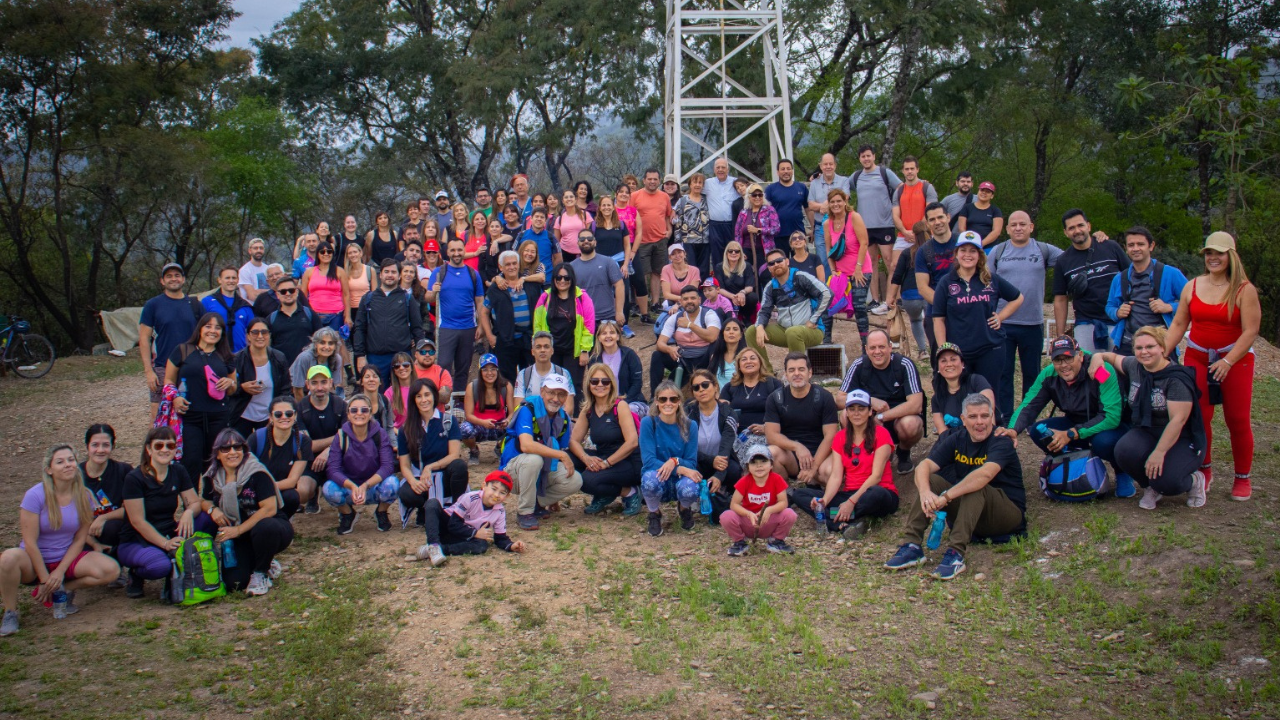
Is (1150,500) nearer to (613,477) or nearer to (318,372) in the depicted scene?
(613,477)

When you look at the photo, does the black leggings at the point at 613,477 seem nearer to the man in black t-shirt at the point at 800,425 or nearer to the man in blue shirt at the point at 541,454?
the man in blue shirt at the point at 541,454

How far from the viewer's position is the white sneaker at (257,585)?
6.37 m

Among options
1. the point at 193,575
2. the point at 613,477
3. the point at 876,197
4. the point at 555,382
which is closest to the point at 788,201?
the point at 876,197

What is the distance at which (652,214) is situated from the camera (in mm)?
12109

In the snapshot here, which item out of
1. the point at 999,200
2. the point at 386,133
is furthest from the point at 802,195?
the point at 386,133

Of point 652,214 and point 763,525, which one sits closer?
point 763,525

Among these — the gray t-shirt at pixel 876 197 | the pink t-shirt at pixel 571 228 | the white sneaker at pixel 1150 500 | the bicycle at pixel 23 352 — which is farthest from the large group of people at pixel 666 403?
the bicycle at pixel 23 352

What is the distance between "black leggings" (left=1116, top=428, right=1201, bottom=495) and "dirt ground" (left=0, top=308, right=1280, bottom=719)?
0.63 ft

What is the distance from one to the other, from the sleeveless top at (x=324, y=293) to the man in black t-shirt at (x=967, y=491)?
21.4 ft

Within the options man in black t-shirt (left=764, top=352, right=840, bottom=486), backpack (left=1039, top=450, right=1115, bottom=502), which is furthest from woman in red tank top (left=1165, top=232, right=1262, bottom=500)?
man in black t-shirt (left=764, top=352, right=840, bottom=486)

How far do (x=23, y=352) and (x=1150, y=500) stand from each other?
55.5 ft

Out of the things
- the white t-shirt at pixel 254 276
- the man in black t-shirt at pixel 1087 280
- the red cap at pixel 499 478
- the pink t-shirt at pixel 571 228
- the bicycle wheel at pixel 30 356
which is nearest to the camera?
Result: the red cap at pixel 499 478

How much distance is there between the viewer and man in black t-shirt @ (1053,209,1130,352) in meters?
8.12

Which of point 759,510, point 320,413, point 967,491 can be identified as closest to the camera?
point 967,491
